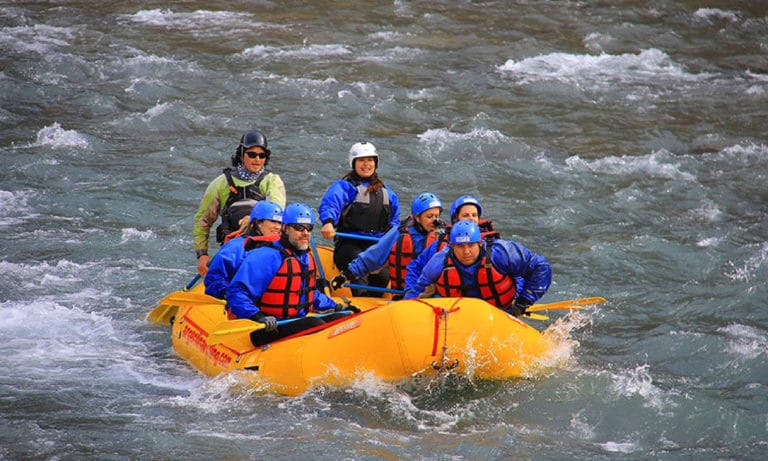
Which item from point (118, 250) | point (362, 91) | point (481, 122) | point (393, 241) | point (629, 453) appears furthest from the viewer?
point (362, 91)

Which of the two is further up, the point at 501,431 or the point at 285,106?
the point at 285,106

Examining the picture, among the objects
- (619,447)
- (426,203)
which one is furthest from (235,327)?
(619,447)

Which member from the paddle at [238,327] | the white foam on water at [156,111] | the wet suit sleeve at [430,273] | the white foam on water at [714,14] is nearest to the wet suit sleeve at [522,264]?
the wet suit sleeve at [430,273]

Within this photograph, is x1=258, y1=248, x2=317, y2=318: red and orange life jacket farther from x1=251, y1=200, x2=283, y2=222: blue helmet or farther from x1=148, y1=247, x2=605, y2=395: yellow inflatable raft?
x1=251, y1=200, x2=283, y2=222: blue helmet

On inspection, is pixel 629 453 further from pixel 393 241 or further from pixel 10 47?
pixel 10 47

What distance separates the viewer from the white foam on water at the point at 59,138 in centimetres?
1417

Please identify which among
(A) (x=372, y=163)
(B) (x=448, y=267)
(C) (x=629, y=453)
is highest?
(A) (x=372, y=163)

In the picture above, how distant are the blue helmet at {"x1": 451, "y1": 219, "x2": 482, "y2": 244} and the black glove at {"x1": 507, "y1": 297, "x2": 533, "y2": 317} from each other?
0.63 m

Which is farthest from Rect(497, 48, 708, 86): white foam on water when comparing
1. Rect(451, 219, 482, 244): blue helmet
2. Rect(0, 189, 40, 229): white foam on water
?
Rect(451, 219, 482, 244): blue helmet

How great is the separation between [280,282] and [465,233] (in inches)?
53.3

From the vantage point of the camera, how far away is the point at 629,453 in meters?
6.78

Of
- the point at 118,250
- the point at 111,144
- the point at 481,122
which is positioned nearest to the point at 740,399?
the point at 118,250

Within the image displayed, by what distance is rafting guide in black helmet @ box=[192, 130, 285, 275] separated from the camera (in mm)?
9000

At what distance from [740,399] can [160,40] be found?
13.1 m
